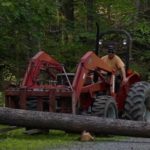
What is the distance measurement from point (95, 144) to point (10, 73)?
1226 centimetres

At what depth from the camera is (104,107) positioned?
13148mm

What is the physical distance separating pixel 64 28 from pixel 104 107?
11477 millimetres

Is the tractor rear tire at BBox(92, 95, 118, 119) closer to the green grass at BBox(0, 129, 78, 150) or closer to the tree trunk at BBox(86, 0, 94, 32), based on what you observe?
the green grass at BBox(0, 129, 78, 150)

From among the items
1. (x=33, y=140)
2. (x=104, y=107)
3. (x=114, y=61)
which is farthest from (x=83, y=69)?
(x=33, y=140)

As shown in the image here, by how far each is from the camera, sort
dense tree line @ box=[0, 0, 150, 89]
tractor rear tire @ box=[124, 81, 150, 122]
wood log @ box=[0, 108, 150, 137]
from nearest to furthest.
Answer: wood log @ box=[0, 108, 150, 137], tractor rear tire @ box=[124, 81, 150, 122], dense tree line @ box=[0, 0, 150, 89]

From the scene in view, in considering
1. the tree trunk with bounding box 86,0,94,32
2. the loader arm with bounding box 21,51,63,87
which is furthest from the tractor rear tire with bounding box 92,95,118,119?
the tree trunk with bounding box 86,0,94,32

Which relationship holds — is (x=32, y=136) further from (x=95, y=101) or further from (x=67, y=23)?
(x=67, y=23)

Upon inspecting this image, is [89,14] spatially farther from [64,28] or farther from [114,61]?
[114,61]

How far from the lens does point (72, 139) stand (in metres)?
12.4

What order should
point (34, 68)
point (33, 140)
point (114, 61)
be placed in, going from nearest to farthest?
point (33, 140), point (34, 68), point (114, 61)

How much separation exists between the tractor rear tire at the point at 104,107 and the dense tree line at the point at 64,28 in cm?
548

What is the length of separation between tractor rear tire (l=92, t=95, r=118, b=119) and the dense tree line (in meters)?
5.48

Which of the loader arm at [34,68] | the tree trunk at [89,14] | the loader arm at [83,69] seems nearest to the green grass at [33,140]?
the loader arm at [83,69]

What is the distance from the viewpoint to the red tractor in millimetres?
13039
